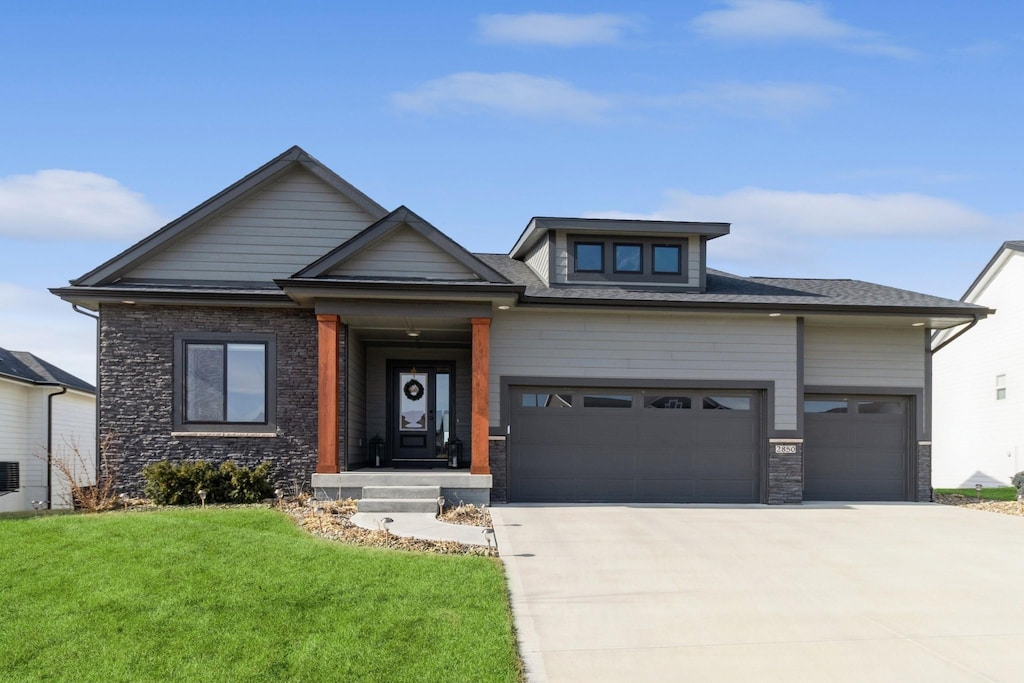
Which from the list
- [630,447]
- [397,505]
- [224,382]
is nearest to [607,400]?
[630,447]

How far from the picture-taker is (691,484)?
17.0 metres

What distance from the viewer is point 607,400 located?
1691cm

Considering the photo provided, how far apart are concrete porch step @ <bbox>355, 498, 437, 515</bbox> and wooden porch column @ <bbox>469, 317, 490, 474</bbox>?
4.33ft

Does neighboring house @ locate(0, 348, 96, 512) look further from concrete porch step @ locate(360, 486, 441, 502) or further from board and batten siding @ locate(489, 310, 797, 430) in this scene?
board and batten siding @ locate(489, 310, 797, 430)

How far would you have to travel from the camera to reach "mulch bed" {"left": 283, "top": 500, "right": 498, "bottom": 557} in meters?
10.9

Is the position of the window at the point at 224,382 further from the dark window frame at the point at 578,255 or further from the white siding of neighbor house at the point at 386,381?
the dark window frame at the point at 578,255

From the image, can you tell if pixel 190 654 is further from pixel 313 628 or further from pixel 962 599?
pixel 962 599

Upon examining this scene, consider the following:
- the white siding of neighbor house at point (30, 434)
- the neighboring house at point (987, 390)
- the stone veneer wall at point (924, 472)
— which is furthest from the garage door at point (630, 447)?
the white siding of neighbor house at point (30, 434)

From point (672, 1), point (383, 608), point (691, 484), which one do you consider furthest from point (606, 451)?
point (383, 608)

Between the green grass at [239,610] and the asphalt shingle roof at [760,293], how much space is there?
7392mm

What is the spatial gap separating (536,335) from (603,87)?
178 inches

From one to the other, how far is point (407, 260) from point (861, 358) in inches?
355

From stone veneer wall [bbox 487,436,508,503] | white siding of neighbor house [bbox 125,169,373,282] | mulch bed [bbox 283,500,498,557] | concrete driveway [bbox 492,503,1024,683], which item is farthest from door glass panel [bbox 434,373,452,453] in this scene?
concrete driveway [bbox 492,503,1024,683]

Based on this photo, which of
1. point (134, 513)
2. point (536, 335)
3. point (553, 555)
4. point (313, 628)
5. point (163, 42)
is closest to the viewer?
point (313, 628)
